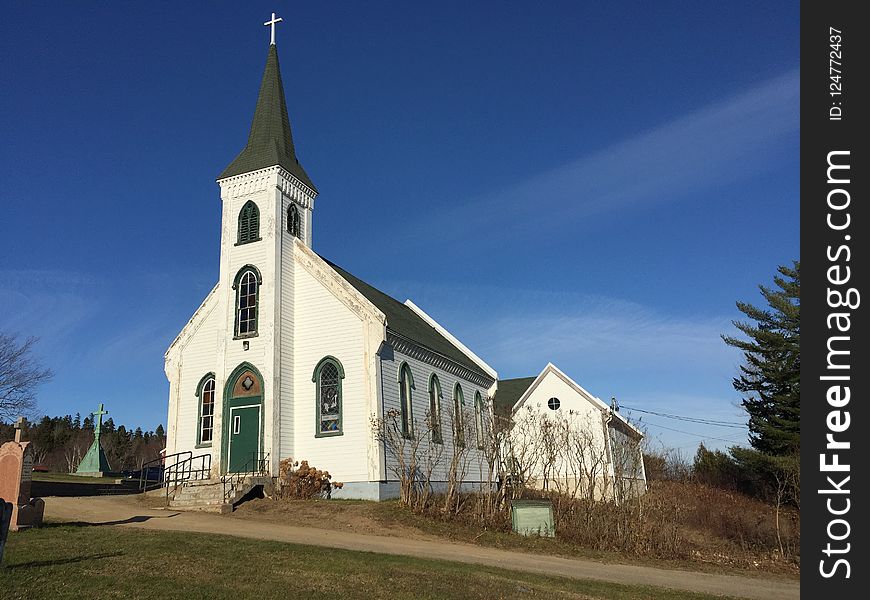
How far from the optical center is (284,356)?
24.7 meters

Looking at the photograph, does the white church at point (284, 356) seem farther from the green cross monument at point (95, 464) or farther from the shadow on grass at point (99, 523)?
the green cross monument at point (95, 464)

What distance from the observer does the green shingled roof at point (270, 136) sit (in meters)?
26.8

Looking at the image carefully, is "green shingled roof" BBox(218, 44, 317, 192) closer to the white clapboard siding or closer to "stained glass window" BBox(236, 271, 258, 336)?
"stained glass window" BBox(236, 271, 258, 336)

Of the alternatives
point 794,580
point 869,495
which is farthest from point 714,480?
point 869,495

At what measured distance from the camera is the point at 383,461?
22.9 metres

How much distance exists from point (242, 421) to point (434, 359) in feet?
28.5

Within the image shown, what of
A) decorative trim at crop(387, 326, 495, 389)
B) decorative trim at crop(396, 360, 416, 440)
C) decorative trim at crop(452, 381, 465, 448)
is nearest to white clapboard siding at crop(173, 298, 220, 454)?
decorative trim at crop(387, 326, 495, 389)

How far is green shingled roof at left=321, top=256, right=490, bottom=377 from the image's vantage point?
27573 millimetres

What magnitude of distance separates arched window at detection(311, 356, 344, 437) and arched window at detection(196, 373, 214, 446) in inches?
176

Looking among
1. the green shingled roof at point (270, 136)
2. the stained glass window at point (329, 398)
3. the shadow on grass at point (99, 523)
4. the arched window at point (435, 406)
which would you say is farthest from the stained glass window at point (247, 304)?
the shadow on grass at point (99, 523)

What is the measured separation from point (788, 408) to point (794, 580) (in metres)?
22.9

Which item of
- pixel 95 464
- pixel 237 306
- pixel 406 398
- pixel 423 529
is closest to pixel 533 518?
pixel 423 529

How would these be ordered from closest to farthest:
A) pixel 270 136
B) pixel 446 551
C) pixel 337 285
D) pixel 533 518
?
pixel 446 551, pixel 533 518, pixel 337 285, pixel 270 136

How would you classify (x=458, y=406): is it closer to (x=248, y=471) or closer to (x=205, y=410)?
(x=248, y=471)
